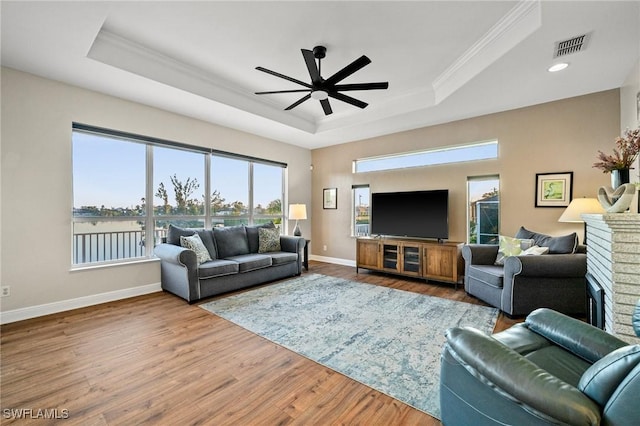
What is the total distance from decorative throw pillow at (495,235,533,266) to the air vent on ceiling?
2.10 m

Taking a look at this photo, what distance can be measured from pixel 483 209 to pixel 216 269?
4136mm

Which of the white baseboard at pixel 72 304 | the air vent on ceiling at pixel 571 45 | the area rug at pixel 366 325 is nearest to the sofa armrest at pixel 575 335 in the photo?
the area rug at pixel 366 325

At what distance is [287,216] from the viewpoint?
6301 millimetres

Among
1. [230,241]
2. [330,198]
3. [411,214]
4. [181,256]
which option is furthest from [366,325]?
[330,198]

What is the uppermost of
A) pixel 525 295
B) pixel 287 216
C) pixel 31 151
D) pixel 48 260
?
pixel 31 151

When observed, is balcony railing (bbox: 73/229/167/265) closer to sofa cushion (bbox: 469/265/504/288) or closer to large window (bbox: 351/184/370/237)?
large window (bbox: 351/184/370/237)

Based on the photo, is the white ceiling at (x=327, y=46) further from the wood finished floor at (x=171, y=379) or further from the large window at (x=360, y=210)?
the wood finished floor at (x=171, y=379)

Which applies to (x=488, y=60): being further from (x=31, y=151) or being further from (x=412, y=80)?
(x=31, y=151)

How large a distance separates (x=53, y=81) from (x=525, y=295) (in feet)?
19.4

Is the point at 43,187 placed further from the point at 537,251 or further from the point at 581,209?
the point at 581,209

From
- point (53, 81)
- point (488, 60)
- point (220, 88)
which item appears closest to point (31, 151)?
point (53, 81)

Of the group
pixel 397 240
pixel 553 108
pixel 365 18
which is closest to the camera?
pixel 365 18

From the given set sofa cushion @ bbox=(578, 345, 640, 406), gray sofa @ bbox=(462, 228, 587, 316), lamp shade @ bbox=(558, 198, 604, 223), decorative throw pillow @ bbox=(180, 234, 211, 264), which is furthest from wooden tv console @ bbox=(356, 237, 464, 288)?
sofa cushion @ bbox=(578, 345, 640, 406)

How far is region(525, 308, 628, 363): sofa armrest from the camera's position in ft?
4.46
